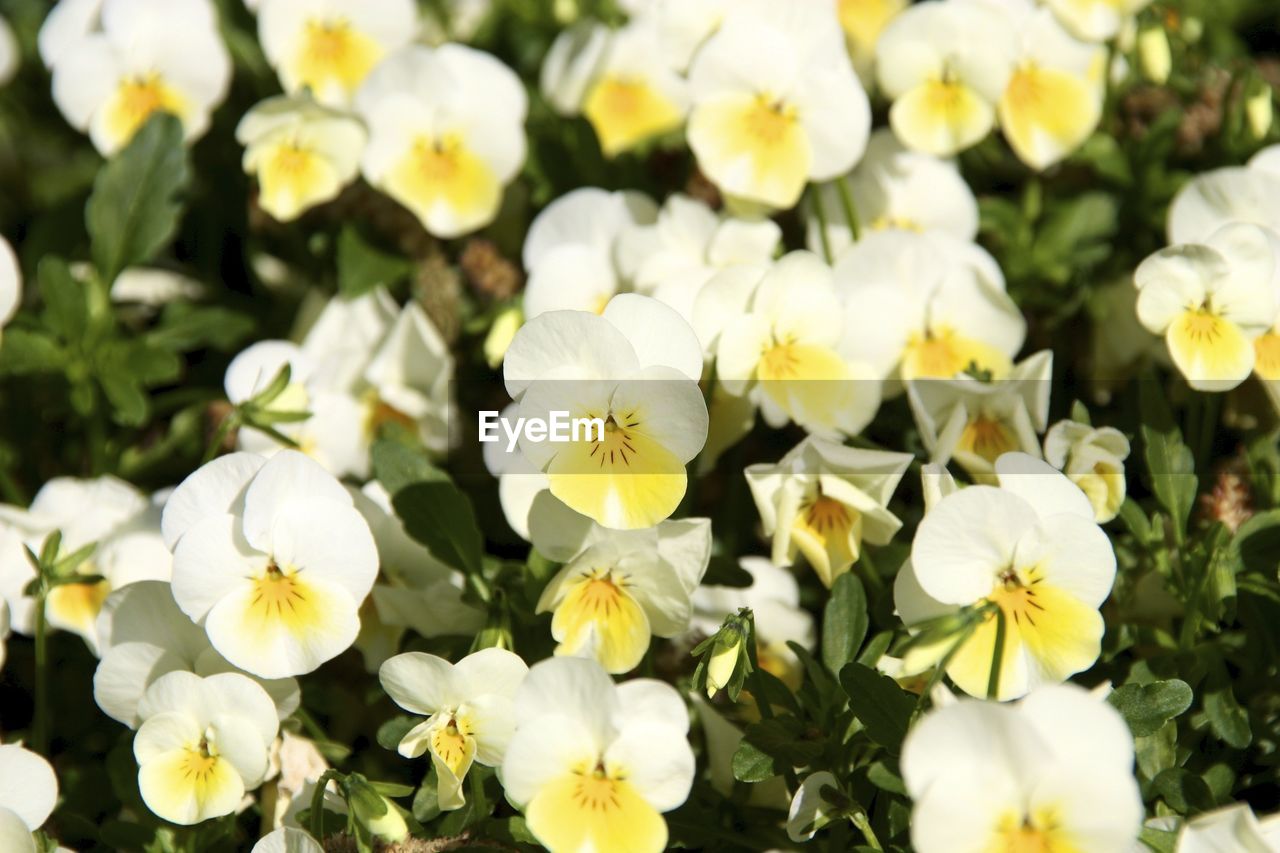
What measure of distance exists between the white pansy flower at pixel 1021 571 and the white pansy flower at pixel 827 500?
0.40ft

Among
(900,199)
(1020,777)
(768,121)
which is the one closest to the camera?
(1020,777)

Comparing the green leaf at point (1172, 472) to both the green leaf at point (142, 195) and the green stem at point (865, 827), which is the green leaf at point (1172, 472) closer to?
the green stem at point (865, 827)

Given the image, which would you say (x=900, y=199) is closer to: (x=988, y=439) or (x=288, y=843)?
(x=988, y=439)

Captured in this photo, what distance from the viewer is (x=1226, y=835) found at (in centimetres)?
91

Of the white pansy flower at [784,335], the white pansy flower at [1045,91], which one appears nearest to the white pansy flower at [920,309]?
the white pansy flower at [784,335]

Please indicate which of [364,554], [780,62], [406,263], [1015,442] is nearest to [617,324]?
[364,554]

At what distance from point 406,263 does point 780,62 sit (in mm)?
550

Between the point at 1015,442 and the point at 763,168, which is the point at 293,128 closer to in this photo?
the point at 763,168

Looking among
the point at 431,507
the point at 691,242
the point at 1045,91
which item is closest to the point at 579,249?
the point at 691,242

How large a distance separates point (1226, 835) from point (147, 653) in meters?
0.88

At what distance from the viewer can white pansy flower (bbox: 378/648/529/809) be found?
3.43ft

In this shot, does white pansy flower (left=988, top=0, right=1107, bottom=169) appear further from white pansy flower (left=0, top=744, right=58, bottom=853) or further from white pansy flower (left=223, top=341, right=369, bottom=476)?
white pansy flower (left=0, top=744, right=58, bottom=853)

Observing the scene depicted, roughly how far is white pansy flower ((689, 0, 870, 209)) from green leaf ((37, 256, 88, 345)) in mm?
747

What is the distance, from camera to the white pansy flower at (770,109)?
145 centimetres
